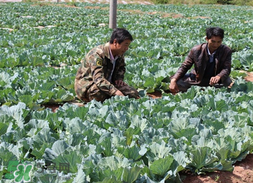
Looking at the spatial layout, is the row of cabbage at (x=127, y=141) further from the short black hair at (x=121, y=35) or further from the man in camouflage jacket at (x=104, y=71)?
the short black hair at (x=121, y=35)

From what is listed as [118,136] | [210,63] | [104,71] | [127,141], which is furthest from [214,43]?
[118,136]

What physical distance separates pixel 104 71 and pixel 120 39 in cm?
66

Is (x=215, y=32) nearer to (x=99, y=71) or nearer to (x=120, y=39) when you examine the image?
(x=120, y=39)

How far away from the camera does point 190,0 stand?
51.1 meters

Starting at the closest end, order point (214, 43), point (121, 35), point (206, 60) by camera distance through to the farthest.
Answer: point (121, 35) → point (214, 43) → point (206, 60)

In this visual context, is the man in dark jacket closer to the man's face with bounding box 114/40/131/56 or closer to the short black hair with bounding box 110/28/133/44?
the man's face with bounding box 114/40/131/56

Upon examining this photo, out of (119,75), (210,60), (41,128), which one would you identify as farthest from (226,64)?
(41,128)

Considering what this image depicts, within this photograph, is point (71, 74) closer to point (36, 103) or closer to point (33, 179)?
point (36, 103)

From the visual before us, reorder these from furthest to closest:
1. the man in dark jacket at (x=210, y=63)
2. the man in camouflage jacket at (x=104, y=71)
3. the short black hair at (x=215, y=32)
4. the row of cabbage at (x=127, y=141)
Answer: the man in dark jacket at (x=210, y=63), the short black hair at (x=215, y=32), the man in camouflage jacket at (x=104, y=71), the row of cabbage at (x=127, y=141)

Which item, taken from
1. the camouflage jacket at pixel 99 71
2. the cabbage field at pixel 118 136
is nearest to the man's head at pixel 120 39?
the camouflage jacket at pixel 99 71

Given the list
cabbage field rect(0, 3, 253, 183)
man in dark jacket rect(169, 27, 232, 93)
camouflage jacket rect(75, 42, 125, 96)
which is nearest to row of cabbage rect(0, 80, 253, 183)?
cabbage field rect(0, 3, 253, 183)

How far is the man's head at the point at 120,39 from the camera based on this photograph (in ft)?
12.6

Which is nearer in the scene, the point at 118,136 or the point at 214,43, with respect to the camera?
the point at 118,136

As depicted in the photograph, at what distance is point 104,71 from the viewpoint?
435 centimetres
